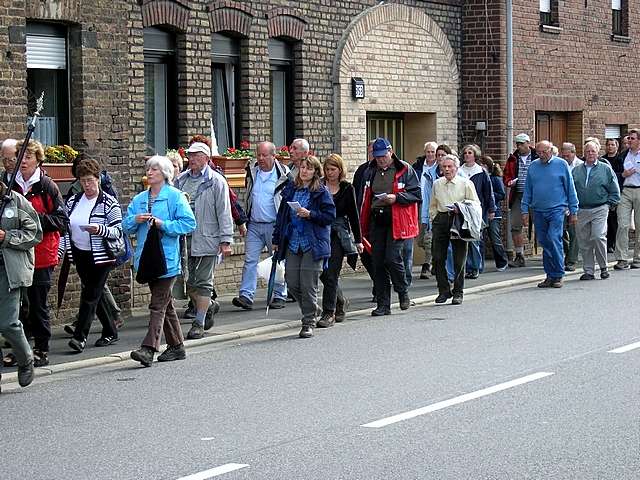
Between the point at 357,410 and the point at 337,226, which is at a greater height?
the point at 337,226

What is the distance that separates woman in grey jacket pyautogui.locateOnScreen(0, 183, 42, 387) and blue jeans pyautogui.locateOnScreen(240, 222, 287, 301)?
17.3 ft

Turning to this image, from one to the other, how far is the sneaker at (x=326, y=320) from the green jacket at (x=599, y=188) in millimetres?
6168

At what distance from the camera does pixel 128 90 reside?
51.9 feet

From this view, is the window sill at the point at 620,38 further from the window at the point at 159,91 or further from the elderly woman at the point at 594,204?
the window at the point at 159,91

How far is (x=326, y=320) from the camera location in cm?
1433

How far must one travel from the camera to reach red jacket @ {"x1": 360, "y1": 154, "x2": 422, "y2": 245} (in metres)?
15.1

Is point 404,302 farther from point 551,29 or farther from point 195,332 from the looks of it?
point 551,29

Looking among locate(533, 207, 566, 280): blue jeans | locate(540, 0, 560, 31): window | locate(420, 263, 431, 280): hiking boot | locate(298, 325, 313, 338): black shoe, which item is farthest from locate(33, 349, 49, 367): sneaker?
locate(540, 0, 560, 31): window

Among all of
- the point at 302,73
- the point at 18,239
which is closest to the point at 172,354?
the point at 18,239

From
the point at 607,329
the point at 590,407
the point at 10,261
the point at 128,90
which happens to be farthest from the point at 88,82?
the point at 590,407

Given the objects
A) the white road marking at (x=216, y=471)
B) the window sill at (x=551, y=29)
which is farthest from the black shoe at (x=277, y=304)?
the window sill at (x=551, y=29)

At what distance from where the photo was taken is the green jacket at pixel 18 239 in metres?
10.4

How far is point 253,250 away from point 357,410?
665 cm

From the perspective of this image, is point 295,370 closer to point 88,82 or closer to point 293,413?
point 293,413
